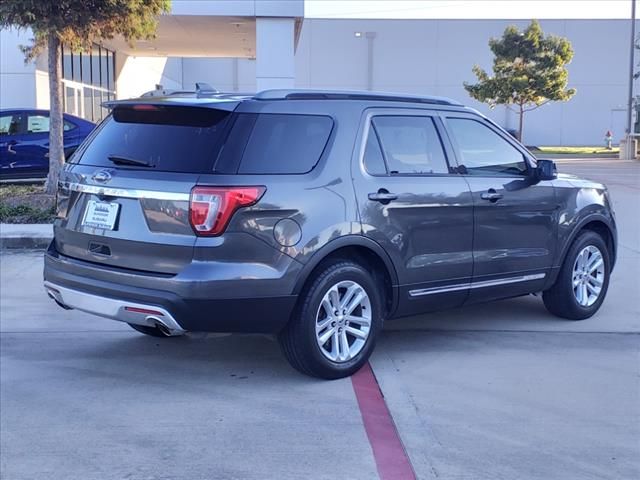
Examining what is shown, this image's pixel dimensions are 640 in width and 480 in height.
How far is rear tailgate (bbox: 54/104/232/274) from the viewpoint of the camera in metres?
4.44

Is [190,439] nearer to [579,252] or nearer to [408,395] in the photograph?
[408,395]

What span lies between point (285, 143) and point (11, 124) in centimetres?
1168

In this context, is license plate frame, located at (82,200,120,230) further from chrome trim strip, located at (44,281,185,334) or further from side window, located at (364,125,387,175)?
side window, located at (364,125,387,175)

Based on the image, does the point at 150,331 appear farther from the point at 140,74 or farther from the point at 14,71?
the point at 140,74

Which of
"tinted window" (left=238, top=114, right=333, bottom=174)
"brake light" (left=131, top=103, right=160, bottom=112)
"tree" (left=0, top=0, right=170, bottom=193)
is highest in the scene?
"tree" (left=0, top=0, right=170, bottom=193)

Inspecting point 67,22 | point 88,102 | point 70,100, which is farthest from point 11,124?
point 88,102

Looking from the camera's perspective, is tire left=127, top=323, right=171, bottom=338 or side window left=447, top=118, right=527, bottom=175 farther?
tire left=127, top=323, right=171, bottom=338

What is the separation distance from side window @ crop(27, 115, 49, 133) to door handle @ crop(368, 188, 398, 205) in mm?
11617

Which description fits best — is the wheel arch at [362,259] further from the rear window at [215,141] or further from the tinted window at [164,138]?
the tinted window at [164,138]

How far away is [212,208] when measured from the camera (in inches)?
172

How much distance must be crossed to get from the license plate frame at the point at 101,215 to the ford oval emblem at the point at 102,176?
140mm

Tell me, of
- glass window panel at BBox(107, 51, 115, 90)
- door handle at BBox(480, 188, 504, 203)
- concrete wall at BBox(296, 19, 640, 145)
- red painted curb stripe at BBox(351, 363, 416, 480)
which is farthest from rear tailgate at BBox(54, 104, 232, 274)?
Answer: concrete wall at BBox(296, 19, 640, 145)

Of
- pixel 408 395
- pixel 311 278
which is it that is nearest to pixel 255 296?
pixel 311 278

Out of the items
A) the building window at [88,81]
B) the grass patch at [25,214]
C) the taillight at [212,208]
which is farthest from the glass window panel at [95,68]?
the taillight at [212,208]
